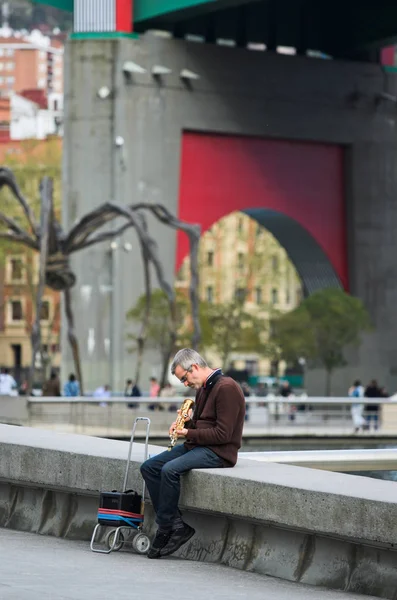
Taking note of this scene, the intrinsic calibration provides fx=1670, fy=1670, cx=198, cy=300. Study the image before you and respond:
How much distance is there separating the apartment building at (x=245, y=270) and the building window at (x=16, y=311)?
32.3 feet

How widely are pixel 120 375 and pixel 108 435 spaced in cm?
2011

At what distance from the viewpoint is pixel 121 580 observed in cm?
928

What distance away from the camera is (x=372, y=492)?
9.23 metres

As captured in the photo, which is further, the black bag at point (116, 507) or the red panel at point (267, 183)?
the red panel at point (267, 183)

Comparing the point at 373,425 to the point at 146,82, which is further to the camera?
the point at 146,82

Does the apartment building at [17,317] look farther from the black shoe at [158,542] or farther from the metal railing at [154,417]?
the black shoe at [158,542]

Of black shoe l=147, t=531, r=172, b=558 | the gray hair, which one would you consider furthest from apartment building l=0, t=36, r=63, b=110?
black shoe l=147, t=531, r=172, b=558

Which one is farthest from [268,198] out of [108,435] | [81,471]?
[81,471]

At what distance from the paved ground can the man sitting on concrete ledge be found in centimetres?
22

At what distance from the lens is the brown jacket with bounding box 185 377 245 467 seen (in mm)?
10312

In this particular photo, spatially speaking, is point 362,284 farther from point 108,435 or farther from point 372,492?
point 372,492

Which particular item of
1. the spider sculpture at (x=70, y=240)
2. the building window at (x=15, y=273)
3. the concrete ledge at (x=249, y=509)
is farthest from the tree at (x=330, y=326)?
the concrete ledge at (x=249, y=509)

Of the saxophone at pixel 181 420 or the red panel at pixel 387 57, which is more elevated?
the red panel at pixel 387 57

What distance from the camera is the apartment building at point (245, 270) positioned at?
9094 cm
